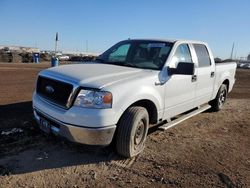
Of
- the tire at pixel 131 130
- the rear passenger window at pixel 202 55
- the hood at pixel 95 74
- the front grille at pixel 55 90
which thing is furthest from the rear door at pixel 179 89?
the front grille at pixel 55 90

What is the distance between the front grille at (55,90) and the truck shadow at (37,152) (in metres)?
0.58

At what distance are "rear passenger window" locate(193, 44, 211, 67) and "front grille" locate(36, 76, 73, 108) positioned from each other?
10.6ft

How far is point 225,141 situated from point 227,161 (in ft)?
3.31

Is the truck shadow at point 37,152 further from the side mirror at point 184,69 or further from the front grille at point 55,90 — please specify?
the side mirror at point 184,69

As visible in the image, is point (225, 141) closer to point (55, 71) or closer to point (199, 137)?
point (199, 137)

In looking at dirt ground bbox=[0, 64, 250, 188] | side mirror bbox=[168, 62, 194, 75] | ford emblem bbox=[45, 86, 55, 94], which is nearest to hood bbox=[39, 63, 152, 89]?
ford emblem bbox=[45, 86, 55, 94]

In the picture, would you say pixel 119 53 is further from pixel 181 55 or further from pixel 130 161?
pixel 130 161

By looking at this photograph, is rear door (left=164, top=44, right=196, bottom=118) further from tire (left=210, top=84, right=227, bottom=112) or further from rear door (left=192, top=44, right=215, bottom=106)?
tire (left=210, top=84, right=227, bottom=112)

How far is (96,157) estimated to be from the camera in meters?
4.43

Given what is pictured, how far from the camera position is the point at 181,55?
543 cm

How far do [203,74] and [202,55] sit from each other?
492 millimetres

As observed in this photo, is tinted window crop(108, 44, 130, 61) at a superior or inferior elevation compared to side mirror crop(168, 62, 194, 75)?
superior

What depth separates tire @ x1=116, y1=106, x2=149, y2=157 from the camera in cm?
406

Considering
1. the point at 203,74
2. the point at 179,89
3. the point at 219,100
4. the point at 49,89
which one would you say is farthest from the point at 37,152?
the point at 219,100
